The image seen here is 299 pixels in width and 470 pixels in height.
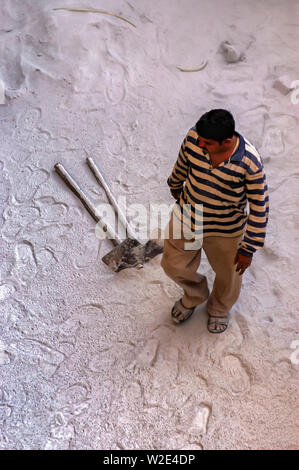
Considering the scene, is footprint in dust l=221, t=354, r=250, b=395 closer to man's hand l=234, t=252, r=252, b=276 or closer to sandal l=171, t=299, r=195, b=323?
sandal l=171, t=299, r=195, b=323

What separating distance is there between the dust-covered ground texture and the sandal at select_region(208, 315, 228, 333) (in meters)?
0.05

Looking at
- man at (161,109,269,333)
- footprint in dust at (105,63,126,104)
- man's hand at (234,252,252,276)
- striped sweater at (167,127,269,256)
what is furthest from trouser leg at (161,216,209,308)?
footprint in dust at (105,63,126,104)

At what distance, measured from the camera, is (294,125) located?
3.89 meters

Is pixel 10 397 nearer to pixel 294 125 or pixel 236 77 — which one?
pixel 294 125

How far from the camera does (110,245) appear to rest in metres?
3.25

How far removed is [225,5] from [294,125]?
186cm

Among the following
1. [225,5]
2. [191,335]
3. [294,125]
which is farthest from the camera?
[225,5]

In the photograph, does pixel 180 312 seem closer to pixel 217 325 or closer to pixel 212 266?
pixel 217 325

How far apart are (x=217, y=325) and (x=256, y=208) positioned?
99 centimetres

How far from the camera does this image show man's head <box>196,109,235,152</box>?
1.77 meters

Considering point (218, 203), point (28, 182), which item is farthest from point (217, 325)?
point (28, 182)

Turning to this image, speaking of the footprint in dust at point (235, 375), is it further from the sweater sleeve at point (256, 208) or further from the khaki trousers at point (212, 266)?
the sweater sleeve at point (256, 208)

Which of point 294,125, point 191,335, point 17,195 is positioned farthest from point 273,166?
point 17,195
